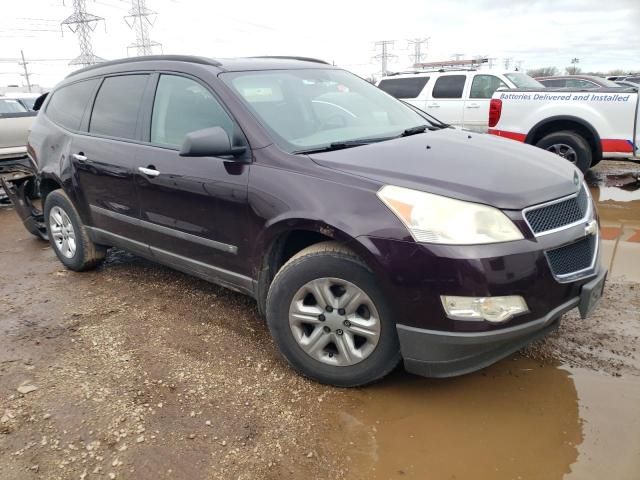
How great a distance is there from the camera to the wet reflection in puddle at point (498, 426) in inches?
88.5

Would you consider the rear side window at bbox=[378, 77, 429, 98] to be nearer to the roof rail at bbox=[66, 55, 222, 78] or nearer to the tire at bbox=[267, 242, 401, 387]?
the roof rail at bbox=[66, 55, 222, 78]

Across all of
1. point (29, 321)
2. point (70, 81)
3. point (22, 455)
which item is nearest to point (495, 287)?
point (22, 455)

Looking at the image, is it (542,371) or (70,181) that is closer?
(542,371)

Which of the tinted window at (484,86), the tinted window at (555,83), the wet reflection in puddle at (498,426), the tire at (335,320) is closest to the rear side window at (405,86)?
the tinted window at (484,86)

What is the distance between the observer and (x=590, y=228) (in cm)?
267

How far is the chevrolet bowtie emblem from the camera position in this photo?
263cm

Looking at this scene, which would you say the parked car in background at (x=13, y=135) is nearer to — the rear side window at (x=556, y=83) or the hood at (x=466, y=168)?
the hood at (x=466, y=168)

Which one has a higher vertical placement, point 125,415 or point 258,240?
point 258,240

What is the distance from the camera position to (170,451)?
2.38 metres

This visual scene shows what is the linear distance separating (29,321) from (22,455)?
164 centimetres

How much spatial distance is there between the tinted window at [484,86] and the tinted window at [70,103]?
7.74 metres

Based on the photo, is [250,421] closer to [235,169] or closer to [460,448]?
[460,448]

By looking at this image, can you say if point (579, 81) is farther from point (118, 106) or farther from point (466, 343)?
point (466, 343)

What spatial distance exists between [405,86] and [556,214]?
901 cm
